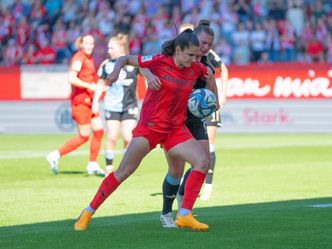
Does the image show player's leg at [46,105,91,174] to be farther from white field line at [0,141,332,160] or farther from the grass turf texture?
white field line at [0,141,332,160]

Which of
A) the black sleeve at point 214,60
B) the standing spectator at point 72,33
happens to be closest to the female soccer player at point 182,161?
the black sleeve at point 214,60

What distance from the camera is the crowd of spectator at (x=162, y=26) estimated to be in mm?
30031

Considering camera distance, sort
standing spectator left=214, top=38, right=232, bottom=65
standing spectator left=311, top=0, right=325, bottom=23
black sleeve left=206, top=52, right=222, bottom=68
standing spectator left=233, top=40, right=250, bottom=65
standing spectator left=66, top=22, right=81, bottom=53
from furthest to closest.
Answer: standing spectator left=66, top=22, right=81, bottom=53, standing spectator left=311, top=0, right=325, bottom=23, standing spectator left=233, top=40, right=250, bottom=65, standing spectator left=214, top=38, right=232, bottom=65, black sleeve left=206, top=52, right=222, bottom=68

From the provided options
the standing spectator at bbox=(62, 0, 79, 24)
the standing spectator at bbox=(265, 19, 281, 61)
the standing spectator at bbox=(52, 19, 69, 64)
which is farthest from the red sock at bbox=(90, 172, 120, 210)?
the standing spectator at bbox=(62, 0, 79, 24)

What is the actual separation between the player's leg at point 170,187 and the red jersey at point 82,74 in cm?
699

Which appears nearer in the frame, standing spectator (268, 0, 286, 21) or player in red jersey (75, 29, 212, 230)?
player in red jersey (75, 29, 212, 230)

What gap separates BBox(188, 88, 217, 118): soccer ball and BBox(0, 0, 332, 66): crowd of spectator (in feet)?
63.4

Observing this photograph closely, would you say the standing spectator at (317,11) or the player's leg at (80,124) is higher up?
the standing spectator at (317,11)

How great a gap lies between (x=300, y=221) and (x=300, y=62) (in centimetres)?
1855

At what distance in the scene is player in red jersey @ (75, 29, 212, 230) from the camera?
9555 millimetres

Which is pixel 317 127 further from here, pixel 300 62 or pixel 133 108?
pixel 133 108

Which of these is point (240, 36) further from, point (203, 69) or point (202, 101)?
point (203, 69)

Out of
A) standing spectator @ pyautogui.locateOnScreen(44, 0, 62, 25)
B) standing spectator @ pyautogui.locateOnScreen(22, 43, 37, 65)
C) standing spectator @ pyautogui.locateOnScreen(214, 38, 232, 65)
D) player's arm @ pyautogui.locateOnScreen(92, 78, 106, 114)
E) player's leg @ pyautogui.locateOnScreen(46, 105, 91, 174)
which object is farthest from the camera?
standing spectator @ pyautogui.locateOnScreen(44, 0, 62, 25)

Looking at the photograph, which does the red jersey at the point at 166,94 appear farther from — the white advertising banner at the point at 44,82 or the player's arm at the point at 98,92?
the white advertising banner at the point at 44,82
